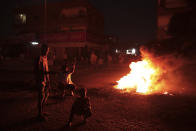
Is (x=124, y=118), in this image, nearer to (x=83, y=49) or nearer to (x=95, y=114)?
Result: (x=95, y=114)

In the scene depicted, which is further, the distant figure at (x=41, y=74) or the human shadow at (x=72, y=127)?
the distant figure at (x=41, y=74)

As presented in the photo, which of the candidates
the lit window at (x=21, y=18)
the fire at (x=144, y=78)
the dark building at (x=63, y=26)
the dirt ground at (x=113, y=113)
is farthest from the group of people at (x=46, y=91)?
the lit window at (x=21, y=18)

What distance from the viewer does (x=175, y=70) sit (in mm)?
9938

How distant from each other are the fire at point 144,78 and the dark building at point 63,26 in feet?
58.1

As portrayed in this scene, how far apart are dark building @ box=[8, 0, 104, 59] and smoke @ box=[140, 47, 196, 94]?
18.1 meters

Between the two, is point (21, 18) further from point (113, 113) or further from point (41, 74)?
point (113, 113)

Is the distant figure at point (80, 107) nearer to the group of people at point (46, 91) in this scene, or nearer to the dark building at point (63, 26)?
the group of people at point (46, 91)

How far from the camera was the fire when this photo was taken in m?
9.21

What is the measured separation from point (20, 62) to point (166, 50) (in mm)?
20358

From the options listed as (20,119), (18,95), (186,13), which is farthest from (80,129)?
(186,13)

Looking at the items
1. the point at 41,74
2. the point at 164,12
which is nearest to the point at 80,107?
the point at 41,74

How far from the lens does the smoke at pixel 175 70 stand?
9469 mm

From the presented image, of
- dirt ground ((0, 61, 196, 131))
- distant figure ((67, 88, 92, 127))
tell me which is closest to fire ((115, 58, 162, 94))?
dirt ground ((0, 61, 196, 131))

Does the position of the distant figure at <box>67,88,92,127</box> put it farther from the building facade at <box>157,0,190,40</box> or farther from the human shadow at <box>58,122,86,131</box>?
the building facade at <box>157,0,190,40</box>
